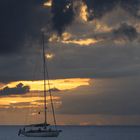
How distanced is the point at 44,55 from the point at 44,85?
1135 centimetres

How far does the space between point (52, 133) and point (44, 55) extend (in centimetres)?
2867

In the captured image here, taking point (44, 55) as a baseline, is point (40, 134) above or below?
below

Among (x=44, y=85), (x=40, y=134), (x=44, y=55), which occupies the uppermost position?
(x=44, y=55)

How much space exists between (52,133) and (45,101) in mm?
15918

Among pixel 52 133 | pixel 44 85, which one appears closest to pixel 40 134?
pixel 52 133

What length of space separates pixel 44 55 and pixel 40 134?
28643 mm

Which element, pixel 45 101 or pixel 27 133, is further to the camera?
pixel 27 133

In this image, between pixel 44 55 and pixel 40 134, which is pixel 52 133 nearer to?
pixel 40 134

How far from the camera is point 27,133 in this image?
19638cm

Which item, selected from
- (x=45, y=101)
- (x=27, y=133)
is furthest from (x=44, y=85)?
(x=27, y=133)

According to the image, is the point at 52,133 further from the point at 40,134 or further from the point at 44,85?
the point at 44,85

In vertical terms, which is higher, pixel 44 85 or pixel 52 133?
pixel 44 85

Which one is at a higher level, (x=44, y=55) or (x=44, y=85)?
(x=44, y=55)

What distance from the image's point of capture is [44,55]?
18812cm
